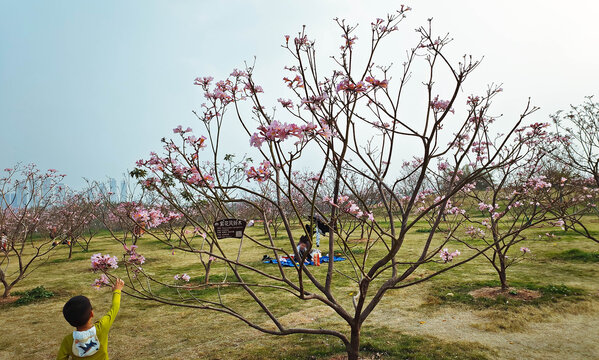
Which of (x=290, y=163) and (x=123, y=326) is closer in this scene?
(x=290, y=163)

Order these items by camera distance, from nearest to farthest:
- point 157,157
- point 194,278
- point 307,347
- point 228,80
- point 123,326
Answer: point 228,80 → point 157,157 → point 307,347 → point 123,326 → point 194,278

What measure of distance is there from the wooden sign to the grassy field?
7.46 feet

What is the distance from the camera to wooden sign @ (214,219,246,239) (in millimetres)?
2605

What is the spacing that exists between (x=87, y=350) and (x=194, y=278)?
655cm

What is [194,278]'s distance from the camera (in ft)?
29.1

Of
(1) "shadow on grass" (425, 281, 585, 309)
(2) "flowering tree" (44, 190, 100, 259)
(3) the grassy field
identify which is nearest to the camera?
(3) the grassy field

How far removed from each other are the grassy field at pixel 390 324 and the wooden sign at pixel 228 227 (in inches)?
89.5

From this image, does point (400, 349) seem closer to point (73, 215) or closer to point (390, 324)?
point (390, 324)

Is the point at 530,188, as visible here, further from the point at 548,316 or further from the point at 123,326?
the point at 123,326

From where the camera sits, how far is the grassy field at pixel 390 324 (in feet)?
13.9

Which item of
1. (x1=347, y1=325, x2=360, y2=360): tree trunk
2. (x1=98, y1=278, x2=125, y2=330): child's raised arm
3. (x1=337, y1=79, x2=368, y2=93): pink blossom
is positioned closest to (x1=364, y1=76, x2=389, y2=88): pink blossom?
(x1=337, y1=79, x2=368, y2=93): pink blossom

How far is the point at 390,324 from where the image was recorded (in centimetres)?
523

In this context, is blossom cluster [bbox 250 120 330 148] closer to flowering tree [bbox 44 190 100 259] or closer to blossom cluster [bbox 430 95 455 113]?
blossom cluster [bbox 430 95 455 113]

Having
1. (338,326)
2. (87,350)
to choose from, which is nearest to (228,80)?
(87,350)
